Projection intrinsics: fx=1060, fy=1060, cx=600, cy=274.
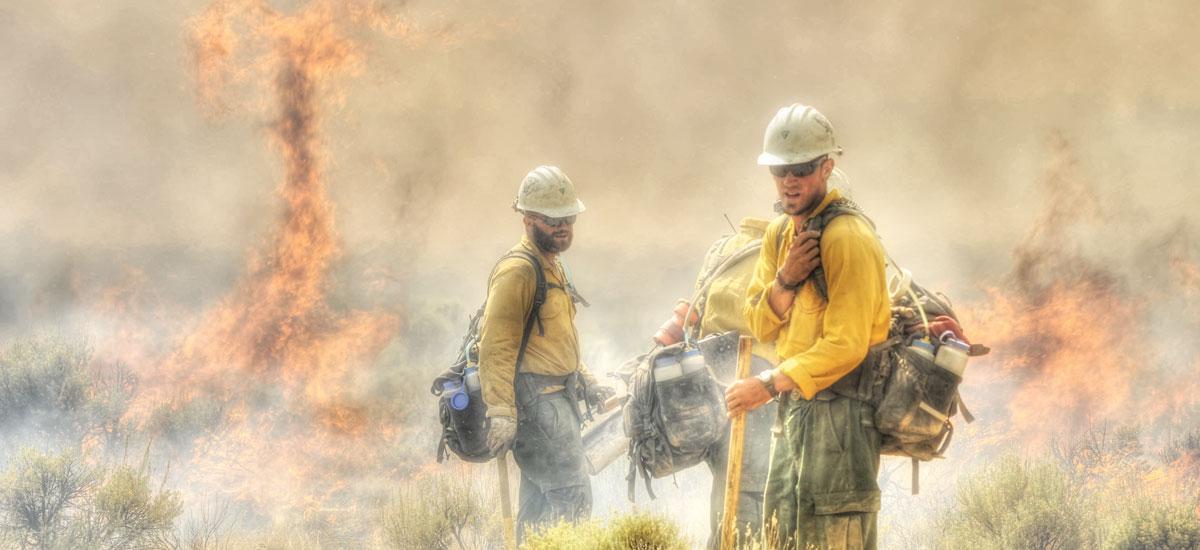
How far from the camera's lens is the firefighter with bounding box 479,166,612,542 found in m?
6.04

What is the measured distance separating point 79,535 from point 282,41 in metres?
9.62

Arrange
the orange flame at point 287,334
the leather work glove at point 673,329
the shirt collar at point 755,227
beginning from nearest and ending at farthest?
the shirt collar at point 755,227
the leather work glove at point 673,329
the orange flame at point 287,334

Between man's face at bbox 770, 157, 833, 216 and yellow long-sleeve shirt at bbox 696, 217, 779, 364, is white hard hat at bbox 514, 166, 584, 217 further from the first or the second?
man's face at bbox 770, 157, 833, 216

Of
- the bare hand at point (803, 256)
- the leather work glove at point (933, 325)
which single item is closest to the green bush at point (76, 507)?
the bare hand at point (803, 256)

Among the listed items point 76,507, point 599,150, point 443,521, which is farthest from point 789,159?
point 599,150

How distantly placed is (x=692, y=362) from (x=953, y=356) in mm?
1399

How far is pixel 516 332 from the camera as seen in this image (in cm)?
602

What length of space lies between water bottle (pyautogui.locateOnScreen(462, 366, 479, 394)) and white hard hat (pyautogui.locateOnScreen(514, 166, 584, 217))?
1.00m

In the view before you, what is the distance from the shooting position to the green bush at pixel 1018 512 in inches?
328

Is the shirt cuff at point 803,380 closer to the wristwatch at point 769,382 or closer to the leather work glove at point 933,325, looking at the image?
the wristwatch at point 769,382

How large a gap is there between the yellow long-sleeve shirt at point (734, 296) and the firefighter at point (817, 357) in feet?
2.43

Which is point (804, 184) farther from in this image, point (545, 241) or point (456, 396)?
point (456, 396)

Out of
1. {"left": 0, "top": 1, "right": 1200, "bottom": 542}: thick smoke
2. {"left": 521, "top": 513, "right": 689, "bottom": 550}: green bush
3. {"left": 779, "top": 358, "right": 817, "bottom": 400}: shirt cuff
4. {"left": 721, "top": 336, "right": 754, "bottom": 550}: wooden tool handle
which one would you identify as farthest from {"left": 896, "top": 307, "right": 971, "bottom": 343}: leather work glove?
{"left": 0, "top": 1, "right": 1200, "bottom": 542}: thick smoke

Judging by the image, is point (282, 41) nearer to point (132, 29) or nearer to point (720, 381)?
point (132, 29)
